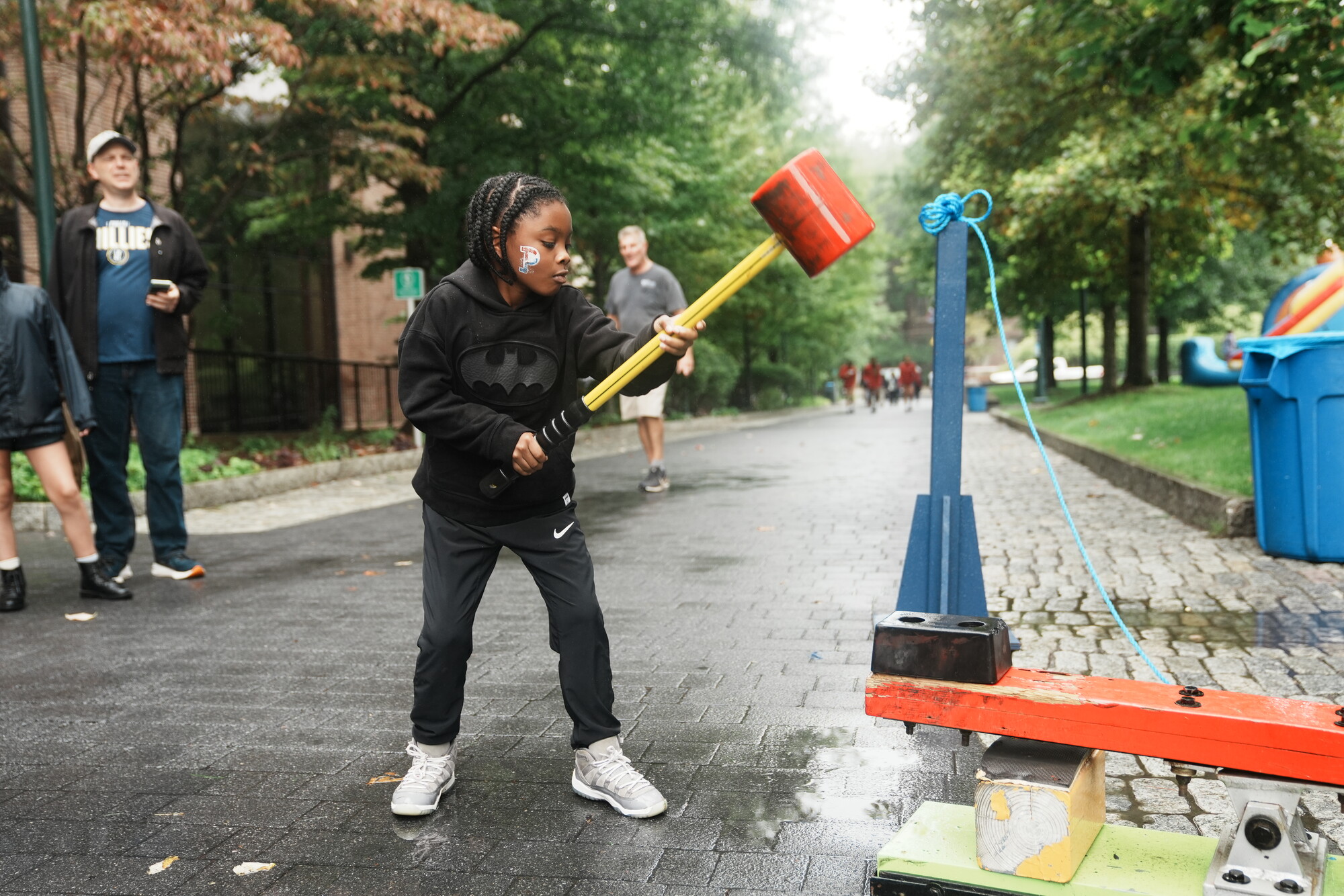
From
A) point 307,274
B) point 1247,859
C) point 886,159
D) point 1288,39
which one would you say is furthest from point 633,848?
point 886,159

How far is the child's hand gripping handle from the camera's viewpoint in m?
2.80

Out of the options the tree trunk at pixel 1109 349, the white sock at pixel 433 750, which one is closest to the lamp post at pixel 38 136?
the white sock at pixel 433 750

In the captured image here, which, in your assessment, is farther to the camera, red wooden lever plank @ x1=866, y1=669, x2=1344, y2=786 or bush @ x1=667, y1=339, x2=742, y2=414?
bush @ x1=667, y1=339, x2=742, y2=414

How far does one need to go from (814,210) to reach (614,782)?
61.2 inches

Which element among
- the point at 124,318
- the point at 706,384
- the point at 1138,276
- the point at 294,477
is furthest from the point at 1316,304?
the point at 706,384

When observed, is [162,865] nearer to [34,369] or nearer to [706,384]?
[34,369]

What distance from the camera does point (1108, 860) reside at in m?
2.31

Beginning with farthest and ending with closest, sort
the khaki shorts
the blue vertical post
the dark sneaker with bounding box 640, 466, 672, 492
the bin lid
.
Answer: the dark sneaker with bounding box 640, 466, 672, 492, the khaki shorts, the bin lid, the blue vertical post

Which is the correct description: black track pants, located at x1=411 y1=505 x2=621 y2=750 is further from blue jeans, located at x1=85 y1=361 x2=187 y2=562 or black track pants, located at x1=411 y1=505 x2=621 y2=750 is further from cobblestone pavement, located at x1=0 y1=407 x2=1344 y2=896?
blue jeans, located at x1=85 y1=361 x2=187 y2=562

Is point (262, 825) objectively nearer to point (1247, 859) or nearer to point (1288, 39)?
point (1247, 859)

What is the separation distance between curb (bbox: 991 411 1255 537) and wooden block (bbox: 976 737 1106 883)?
5.10m

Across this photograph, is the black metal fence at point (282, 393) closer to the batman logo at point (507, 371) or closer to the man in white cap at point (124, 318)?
the man in white cap at point (124, 318)

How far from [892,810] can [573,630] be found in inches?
37.1

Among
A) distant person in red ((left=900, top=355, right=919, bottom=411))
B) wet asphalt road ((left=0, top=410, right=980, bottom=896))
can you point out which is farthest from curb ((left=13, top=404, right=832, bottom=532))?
distant person in red ((left=900, top=355, right=919, bottom=411))
